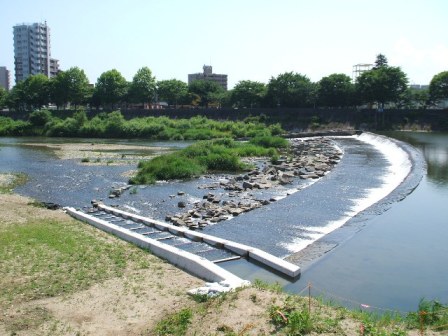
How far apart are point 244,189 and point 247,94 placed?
8699cm

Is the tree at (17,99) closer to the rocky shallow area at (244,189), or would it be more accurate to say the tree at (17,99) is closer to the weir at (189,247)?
the rocky shallow area at (244,189)

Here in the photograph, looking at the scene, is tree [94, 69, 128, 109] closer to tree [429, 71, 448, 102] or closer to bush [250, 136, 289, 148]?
bush [250, 136, 289, 148]

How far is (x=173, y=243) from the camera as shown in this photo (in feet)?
61.2

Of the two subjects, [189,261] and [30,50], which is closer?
[189,261]

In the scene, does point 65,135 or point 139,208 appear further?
point 65,135

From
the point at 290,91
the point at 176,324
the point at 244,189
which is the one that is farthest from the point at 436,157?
the point at 290,91

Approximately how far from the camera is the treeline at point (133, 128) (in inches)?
3300

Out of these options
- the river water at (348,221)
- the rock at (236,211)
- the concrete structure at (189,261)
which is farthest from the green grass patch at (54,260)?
the rock at (236,211)

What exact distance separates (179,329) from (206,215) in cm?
1377

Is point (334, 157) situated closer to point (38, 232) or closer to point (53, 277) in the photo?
point (38, 232)

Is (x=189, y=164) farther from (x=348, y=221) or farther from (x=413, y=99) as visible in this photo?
(x=413, y=99)

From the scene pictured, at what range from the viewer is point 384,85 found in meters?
95.4

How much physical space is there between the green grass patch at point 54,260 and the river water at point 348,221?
4.18 m

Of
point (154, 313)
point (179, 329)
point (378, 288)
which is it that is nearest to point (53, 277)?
point (154, 313)
